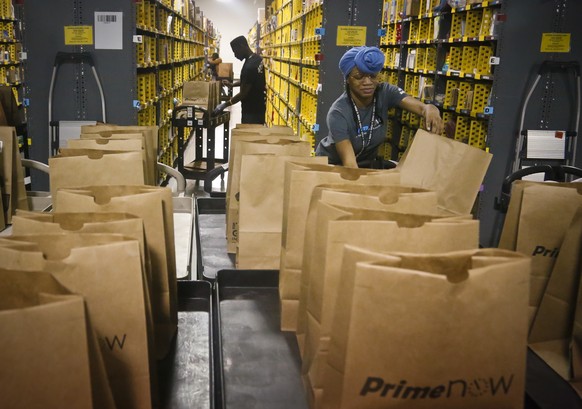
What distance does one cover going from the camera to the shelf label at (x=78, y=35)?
4.56 meters

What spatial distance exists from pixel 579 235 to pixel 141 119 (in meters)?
4.93

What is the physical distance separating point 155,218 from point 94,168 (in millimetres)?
587

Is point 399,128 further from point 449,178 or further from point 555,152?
point 449,178

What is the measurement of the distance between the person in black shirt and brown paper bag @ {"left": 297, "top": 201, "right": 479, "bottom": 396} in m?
5.65

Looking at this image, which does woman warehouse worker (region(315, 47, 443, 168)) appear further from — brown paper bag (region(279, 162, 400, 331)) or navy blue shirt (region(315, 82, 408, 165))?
brown paper bag (region(279, 162, 400, 331))

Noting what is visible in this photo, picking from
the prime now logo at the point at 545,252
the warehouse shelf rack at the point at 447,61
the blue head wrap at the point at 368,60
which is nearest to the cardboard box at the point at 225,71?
the warehouse shelf rack at the point at 447,61

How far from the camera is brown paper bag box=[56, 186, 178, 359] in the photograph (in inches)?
47.4

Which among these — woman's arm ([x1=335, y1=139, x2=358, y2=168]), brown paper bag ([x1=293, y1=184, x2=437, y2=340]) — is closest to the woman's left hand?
woman's arm ([x1=335, y1=139, x2=358, y2=168])

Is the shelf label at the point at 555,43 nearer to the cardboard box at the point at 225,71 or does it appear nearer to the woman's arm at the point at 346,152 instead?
the woman's arm at the point at 346,152

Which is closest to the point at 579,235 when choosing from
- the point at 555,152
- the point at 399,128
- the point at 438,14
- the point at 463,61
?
the point at 555,152

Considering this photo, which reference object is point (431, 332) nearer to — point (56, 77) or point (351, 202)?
point (351, 202)

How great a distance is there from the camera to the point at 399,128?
772cm

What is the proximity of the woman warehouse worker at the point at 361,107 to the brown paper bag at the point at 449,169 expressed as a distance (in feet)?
2.41

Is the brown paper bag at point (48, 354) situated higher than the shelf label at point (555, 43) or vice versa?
the shelf label at point (555, 43)
